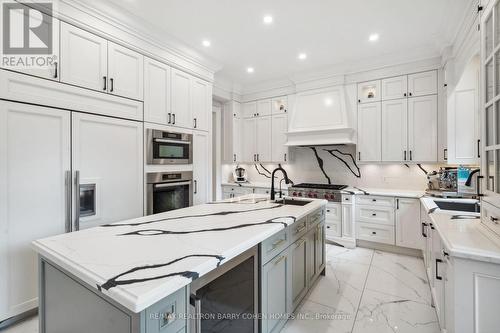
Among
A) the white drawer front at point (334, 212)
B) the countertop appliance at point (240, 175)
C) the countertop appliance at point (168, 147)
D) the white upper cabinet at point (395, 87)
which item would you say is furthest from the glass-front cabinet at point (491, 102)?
the countertop appliance at point (240, 175)

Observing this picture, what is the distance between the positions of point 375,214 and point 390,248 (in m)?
0.53

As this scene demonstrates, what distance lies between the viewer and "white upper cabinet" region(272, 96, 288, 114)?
4.61 meters

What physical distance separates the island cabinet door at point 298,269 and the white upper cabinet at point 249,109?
336cm

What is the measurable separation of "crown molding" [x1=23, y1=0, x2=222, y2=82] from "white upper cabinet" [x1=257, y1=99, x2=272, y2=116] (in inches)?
61.7

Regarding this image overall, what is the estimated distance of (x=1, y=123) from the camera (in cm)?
183

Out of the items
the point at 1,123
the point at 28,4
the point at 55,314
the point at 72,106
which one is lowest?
the point at 55,314

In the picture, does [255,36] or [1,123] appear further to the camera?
[255,36]

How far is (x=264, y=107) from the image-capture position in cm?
483

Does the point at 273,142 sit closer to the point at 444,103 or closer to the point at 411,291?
the point at 444,103

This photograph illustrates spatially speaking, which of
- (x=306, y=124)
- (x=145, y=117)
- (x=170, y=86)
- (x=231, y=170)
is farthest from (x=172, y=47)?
(x=231, y=170)

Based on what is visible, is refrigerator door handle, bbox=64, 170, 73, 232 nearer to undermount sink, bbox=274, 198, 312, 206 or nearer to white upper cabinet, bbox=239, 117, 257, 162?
undermount sink, bbox=274, 198, 312, 206

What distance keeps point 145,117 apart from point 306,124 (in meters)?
2.63

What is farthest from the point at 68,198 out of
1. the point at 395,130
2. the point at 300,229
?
the point at 395,130

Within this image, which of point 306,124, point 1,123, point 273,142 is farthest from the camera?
point 273,142
